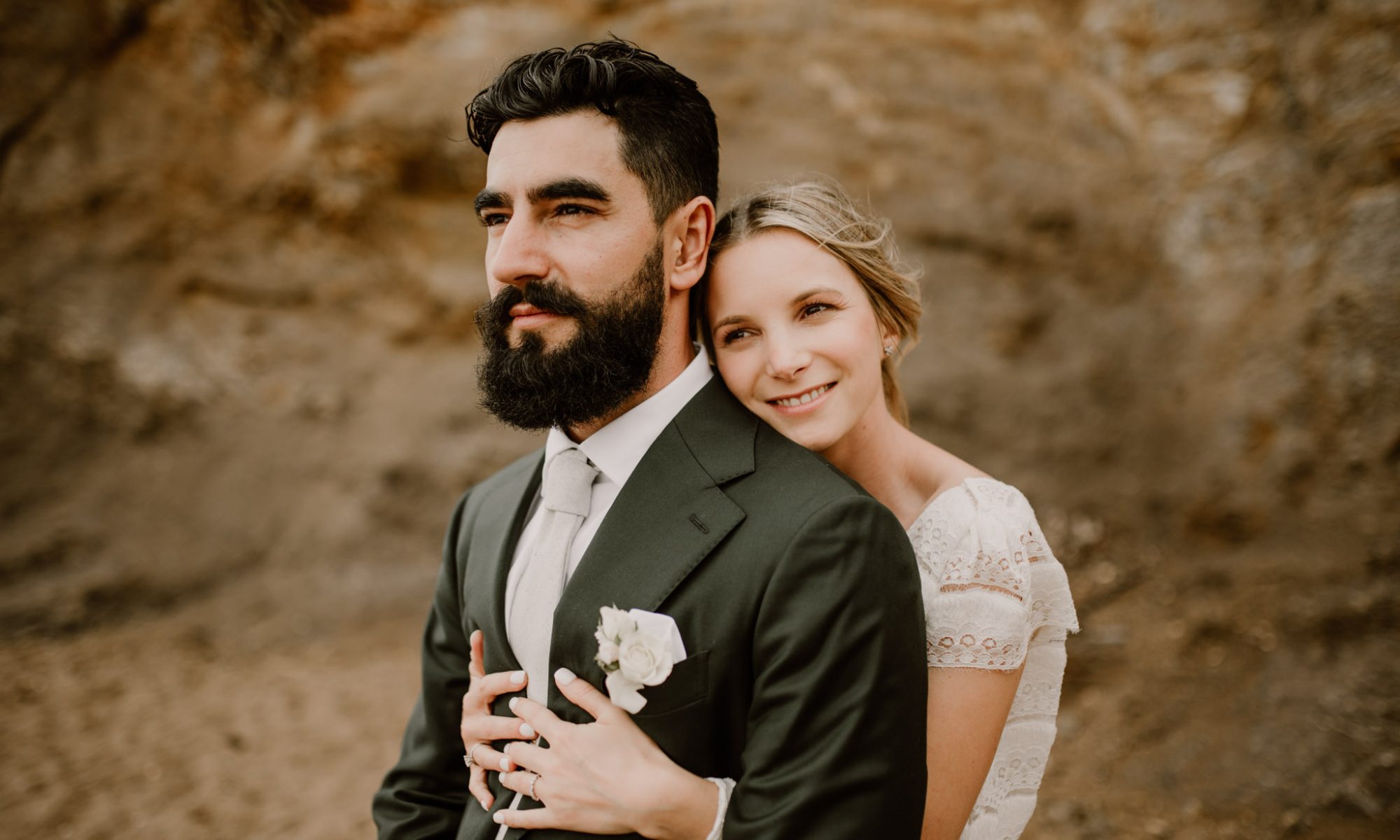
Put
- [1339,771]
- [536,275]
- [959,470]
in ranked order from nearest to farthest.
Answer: [536,275]
[959,470]
[1339,771]

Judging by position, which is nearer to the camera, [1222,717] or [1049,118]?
[1222,717]

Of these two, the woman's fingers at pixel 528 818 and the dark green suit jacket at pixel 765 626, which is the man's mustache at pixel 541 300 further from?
the woman's fingers at pixel 528 818

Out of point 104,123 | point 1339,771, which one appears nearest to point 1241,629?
point 1339,771

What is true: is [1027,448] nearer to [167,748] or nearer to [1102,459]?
[1102,459]

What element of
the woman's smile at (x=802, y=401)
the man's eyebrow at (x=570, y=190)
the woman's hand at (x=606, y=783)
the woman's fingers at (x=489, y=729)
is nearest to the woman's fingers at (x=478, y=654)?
the woman's fingers at (x=489, y=729)

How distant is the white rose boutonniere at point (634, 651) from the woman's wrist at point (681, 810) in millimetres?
163

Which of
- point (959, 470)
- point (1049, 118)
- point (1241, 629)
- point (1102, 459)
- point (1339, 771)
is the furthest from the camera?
point (1049, 118)

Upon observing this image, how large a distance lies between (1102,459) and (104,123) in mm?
8581

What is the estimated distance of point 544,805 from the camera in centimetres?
195

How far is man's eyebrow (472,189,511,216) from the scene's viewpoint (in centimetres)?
215

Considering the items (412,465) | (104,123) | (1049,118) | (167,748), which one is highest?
(104,123)

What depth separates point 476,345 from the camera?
25.8 ft

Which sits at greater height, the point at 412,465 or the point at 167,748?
the point at 412,465

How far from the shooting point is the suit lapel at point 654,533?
1950 mm
